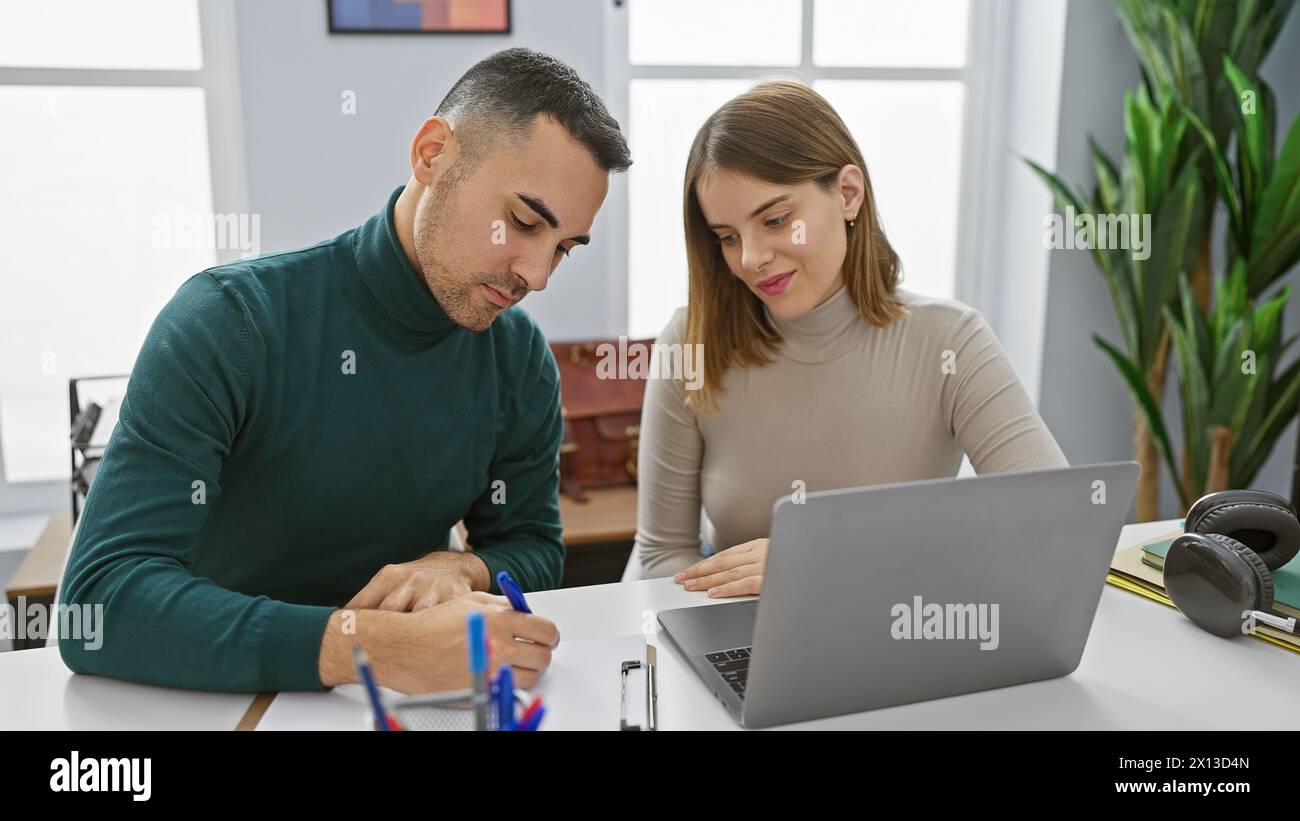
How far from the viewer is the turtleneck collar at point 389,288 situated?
1218 mm

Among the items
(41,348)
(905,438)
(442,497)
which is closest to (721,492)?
(905,438)

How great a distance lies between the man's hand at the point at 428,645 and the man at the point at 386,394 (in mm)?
76

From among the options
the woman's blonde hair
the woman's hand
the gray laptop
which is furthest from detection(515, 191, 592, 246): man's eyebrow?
the gray laptop

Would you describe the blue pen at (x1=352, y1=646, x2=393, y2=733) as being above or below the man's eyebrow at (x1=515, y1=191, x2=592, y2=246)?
below

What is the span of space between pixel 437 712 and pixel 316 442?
577 millimetres

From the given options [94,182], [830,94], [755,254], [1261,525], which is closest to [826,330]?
[755,254]

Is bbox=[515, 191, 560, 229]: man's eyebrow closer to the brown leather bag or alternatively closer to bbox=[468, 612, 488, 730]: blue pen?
bbox=[468, 612, 488, 730]: blue pen

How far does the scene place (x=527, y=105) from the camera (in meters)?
1.16

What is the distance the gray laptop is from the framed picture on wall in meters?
1.98

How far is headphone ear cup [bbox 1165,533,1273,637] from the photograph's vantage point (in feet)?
3.22

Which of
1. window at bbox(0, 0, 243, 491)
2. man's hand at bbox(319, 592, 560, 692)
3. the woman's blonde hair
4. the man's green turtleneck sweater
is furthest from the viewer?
window at bbox(0, 0, 243, 491)

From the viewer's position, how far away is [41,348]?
2430 millimetres

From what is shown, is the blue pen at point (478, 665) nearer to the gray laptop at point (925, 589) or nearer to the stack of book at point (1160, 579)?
the gray laptop at point (925, 589)
